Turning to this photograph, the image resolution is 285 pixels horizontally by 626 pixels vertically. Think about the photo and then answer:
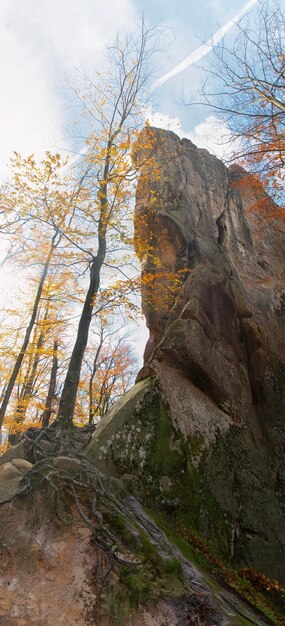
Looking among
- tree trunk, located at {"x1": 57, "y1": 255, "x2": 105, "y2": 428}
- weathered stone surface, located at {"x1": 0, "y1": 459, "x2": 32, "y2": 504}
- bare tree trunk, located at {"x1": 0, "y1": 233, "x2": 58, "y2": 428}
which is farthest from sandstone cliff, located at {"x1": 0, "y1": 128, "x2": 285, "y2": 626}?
bare tree trunk, located at {"x1": 0, "y1": 233, "x2": 58, "y2": 428}

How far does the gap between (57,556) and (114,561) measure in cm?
70

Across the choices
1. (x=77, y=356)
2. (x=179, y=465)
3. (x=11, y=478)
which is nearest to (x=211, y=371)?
(x=179, y=465)

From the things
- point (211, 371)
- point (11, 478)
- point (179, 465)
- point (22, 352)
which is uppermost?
point (22, 352)

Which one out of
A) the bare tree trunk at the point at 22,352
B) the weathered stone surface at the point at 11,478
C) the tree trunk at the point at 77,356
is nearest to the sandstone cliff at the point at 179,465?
the weathered stone surface at the point at 11,478

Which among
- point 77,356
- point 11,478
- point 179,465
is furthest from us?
point 77,356

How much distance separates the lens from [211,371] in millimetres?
10562

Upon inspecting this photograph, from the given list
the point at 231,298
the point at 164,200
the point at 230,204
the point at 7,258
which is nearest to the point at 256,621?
the point at 231,298

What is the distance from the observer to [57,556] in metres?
4.31

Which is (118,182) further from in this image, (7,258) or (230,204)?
(230,204)

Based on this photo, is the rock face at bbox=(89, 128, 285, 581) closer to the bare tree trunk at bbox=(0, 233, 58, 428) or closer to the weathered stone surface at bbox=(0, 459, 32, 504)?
the weathered stone surface at bbox=(0, 459, 32, 504)

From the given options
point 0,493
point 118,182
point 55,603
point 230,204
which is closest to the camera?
point 55,603

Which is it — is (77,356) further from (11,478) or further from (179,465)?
(11,478)

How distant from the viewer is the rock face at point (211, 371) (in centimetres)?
809

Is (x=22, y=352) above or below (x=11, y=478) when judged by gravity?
above
